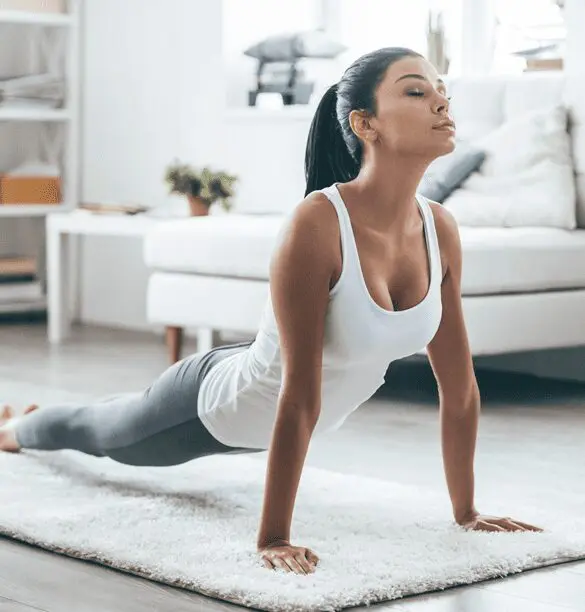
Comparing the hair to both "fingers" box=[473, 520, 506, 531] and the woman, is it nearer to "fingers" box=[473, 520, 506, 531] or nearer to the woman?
the woman

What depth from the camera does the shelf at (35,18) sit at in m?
5.83

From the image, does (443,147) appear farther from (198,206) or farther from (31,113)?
(31,113)

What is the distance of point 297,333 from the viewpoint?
6.91 feet

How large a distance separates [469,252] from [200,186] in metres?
1.38

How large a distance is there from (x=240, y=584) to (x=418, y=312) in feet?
1.63

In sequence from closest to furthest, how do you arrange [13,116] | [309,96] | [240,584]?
[240,584] < [309,96] < [13,116]

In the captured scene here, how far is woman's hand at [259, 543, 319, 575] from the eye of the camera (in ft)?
6.87

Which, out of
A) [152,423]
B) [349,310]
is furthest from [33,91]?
[349,310]

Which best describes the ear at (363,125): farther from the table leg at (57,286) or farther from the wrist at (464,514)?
the table leg at (57,286)

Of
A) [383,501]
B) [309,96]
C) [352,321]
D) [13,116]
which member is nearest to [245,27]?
[309,96]

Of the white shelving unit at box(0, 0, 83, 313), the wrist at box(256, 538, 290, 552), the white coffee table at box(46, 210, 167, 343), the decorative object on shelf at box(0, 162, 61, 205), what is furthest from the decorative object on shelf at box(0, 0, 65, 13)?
the wrist at box(256, 538, 290, 552)

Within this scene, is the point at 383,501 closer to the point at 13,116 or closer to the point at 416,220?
the point at 416,220

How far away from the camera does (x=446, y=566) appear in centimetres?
215

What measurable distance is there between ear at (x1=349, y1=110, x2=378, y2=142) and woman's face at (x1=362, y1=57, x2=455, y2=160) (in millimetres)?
20
